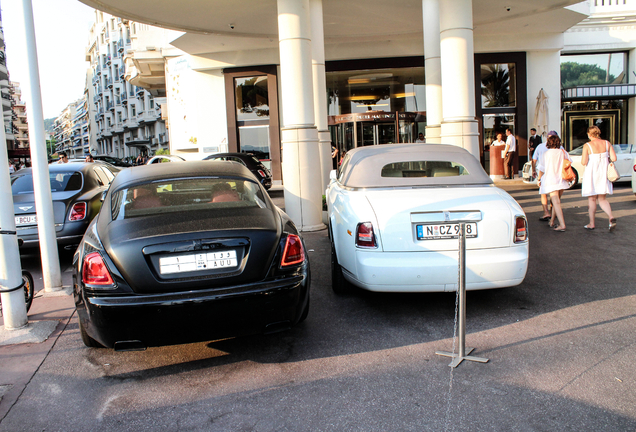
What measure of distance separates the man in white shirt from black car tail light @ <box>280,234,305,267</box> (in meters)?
17.0

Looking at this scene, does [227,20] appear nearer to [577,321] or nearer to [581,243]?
[581,243]

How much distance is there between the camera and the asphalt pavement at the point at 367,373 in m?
2.94

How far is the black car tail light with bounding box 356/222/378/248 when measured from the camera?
177 inches

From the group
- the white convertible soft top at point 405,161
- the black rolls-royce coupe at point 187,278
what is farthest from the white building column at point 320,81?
the black rolls-royce coupe at point 187,278

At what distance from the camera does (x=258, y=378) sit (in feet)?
11.5

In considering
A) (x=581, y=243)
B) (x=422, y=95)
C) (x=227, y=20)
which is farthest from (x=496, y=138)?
(x=581, y=243)

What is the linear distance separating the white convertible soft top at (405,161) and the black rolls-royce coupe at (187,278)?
183cm

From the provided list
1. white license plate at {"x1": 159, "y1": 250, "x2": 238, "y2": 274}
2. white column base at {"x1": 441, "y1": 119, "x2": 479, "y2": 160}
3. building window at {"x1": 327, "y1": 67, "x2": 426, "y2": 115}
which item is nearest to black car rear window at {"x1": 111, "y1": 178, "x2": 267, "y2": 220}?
white license plate at {"x1": 159, "y1": 250, "x2": 238, "y2": 274}

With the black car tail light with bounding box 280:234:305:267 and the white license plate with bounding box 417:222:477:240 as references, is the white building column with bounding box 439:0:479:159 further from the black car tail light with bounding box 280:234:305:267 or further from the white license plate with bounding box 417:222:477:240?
the black car tail light with bounding box 280:234:305:267

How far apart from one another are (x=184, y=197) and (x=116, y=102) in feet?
265

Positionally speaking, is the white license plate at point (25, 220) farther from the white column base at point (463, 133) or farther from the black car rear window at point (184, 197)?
the white column base at point (463, 133)

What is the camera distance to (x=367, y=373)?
138 inches

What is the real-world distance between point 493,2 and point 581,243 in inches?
404

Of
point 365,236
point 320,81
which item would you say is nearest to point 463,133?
point 320,81
